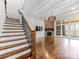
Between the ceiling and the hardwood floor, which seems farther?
the ceiling

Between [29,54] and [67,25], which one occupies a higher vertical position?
[67,25]

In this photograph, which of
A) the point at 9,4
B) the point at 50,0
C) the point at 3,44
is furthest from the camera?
the point at 9,4

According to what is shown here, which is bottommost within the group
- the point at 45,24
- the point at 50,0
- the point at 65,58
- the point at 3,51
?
the point at 65,58

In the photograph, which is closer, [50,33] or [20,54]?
[20,54]

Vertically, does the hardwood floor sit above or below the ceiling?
below

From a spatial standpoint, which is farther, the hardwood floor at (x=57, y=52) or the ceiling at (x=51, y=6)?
the ceiling at (x=51, y=6)

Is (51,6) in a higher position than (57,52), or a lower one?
higher

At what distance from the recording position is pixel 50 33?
1297 cm

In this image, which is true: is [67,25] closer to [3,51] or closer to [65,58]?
[65,58]

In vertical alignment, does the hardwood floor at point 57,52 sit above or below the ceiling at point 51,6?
below

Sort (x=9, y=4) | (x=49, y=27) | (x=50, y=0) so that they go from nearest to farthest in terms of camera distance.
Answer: (x=50, y=0), (x=9, y=4), (x=49, y=27)

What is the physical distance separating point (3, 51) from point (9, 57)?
32 centimetres

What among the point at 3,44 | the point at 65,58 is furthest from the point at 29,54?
the point at 65,58

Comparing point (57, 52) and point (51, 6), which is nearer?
point (57, 52)
